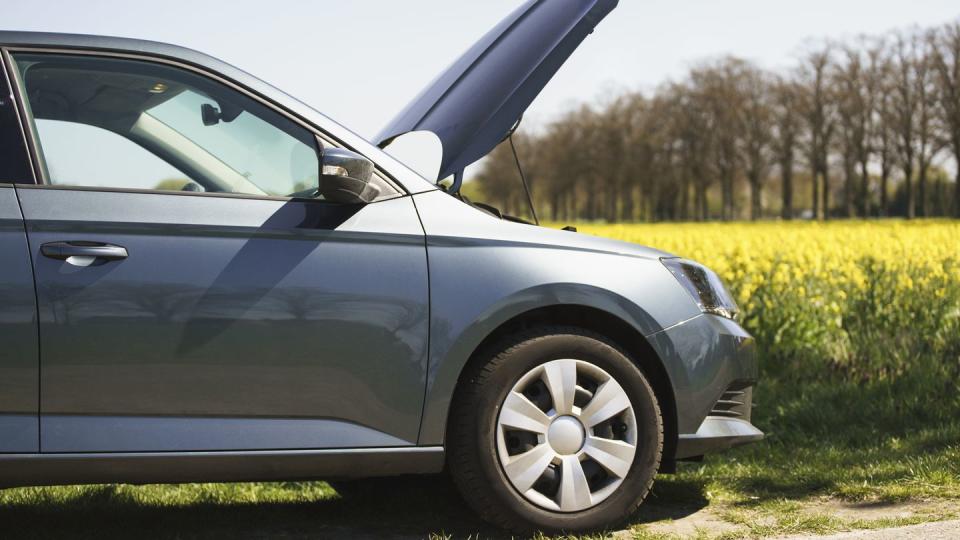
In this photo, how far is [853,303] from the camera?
802cm

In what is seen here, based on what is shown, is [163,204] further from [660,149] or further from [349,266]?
[660,149]

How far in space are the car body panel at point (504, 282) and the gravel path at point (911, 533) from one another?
904 millimetres

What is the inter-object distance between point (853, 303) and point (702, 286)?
4618 millimetres

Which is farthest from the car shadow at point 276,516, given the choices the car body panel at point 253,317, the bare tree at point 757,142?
the bare tree at point 757,142

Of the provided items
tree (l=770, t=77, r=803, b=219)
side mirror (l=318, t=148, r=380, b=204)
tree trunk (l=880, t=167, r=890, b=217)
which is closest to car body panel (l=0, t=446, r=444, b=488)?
side mirror (l=318, t=148, r=380, b=204)

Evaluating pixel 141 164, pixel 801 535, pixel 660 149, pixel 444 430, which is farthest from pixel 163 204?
pixel 660 149

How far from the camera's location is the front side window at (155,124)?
329 centimetres

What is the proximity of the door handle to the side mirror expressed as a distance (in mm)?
631

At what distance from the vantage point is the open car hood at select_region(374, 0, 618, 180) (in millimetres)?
4371

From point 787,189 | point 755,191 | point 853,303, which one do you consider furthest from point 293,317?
point 755,191

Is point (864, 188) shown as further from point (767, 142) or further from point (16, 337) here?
point (16, 337)

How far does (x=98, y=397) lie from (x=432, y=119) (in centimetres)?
196

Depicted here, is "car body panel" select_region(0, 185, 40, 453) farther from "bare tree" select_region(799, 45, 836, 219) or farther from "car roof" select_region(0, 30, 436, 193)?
"bare tree" select_region(799, 45, 836, 219)

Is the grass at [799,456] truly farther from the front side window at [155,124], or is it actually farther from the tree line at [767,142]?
the tree line at [767,142]
